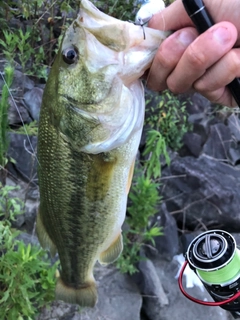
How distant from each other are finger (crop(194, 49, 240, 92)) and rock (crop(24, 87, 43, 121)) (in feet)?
8.36

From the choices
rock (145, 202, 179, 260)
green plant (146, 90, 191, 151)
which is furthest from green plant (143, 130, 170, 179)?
green plant (146, 90, 191, 151)

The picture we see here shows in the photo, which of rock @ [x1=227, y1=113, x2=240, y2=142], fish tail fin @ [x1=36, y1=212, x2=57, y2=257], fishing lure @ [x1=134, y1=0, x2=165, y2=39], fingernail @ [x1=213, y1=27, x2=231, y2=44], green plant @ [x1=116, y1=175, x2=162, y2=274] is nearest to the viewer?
fingernail @ [x1=213, y1=27, x2=231, y2=44]

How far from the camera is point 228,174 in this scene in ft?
17.0

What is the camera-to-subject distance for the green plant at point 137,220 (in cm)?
332

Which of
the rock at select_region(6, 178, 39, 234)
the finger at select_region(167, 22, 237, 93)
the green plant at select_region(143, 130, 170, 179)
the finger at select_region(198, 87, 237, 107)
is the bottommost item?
the green plant at select_region(143, 130, 170, 179)

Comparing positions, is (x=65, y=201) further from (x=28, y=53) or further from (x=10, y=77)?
(x=28, y=53)

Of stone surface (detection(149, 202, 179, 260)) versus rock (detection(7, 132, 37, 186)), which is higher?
rock (detection(7, 132, 37, 186))

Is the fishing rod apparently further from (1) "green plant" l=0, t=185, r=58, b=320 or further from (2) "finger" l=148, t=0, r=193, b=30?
(1) "green plant" l=0, t=185, r=58, b=320

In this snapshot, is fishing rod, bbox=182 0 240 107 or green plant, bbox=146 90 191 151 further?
green plant, bbox=146 90 191 151

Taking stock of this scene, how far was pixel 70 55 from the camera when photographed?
136 cm

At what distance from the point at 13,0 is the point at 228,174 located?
3003mm

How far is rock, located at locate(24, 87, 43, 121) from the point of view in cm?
374

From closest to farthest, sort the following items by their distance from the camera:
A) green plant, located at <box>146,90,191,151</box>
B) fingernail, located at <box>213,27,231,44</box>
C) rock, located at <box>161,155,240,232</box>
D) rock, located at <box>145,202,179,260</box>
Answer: fingernail, located at <box>213,27,231,44</box> < rock, located at <box>145,202,179,260</box> < green plant, located at <box>146,90,191,151</box> < rock, located at <box>161,155,240,232</box>

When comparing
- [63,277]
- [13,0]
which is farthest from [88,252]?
[13,0]
